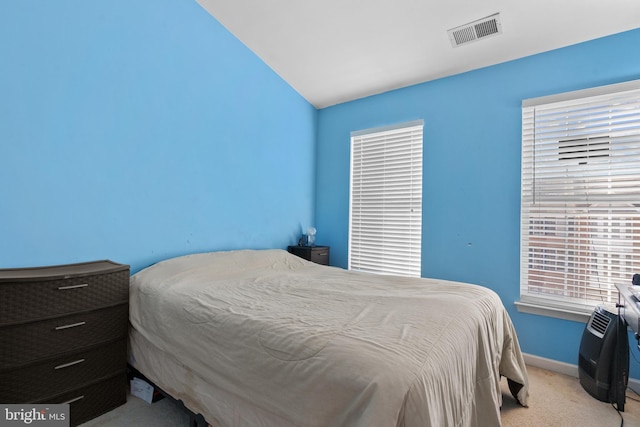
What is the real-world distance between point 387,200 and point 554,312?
5.95 ft

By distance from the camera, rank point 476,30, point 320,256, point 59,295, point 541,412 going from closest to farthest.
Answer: point 59,295 → point 541,412 → point 476,30 → point 320,256

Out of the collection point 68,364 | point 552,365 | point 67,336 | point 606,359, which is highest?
point 67,336

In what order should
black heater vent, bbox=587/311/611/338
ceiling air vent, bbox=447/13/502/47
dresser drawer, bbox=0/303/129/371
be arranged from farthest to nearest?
ceiling air vent, bbox=447/13/502/47
black heater vent, bbox=587/311/611/338
dresser drawer, bbox=0/303/129/371

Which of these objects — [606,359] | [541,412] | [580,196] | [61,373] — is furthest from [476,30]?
[61,373]

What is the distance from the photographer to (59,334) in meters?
1.39

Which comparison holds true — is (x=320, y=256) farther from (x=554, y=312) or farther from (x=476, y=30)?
(x=476, y=30)

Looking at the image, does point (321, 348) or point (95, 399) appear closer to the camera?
point (321, 348)

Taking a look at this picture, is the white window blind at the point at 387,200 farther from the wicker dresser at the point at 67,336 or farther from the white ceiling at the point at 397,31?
the wicker dresser at the point at 67,336

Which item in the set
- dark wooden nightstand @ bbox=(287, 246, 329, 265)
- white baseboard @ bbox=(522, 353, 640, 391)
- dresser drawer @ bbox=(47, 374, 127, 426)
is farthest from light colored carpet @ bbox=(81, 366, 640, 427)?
dark wooden nightstand @ bbox=(287, 246, 329, 265)

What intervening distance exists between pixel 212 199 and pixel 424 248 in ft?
7.31

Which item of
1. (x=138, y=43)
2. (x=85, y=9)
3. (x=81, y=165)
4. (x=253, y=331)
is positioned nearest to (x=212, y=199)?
(x=81, y=165)

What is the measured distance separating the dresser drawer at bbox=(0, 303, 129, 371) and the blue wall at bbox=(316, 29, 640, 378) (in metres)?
2.71

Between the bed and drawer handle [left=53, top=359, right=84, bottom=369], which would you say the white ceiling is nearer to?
the bed

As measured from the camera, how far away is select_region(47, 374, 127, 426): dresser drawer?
1431 millimetres
